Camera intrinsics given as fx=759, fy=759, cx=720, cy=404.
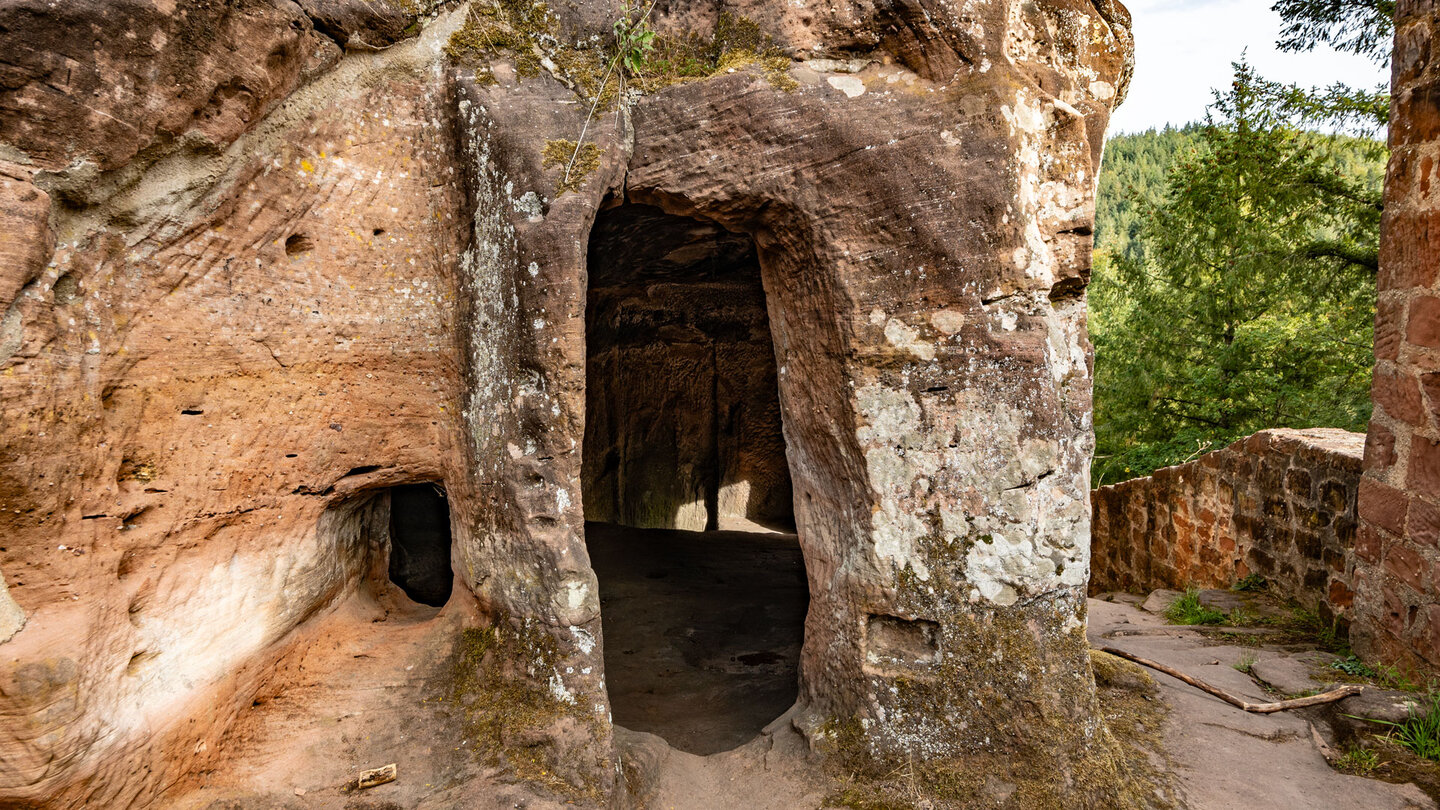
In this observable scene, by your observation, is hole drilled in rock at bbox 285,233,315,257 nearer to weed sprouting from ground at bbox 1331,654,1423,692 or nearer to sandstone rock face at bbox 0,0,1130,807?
sandstone rock face at bbox 0,0,1130,807

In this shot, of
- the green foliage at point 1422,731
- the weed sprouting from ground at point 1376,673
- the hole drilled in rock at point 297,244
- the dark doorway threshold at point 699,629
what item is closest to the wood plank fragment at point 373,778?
the dark doorway threshold at point 699,629

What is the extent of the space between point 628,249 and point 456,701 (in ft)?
11.5

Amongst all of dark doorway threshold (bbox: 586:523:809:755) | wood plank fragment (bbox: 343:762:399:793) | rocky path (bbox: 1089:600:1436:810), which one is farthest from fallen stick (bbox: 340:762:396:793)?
rocky path (bbox: 1089:600:1436:810)

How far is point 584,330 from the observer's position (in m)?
3.03

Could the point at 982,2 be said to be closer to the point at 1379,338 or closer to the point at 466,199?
the point at 466,199

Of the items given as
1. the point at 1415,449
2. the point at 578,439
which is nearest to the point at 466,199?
the point at 578,439

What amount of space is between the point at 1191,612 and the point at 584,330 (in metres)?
4.60

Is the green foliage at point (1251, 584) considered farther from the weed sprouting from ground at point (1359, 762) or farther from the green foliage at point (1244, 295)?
the green foliage at point (1244, 295)

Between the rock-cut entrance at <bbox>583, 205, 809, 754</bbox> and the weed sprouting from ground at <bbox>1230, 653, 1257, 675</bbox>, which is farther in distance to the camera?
the rock-cut entrance at <bbox>583, 205, 809, 754</bbox>

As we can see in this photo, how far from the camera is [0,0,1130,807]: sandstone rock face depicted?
2.66 meters

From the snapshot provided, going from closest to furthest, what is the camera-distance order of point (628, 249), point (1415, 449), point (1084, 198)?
1. point (1084, 198)
2. point (1415, 449)
3. point (628, 249)

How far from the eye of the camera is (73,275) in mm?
2195

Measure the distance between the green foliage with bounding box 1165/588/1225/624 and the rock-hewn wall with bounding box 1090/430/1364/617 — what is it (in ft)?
1.50

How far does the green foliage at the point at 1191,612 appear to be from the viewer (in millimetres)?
5004
